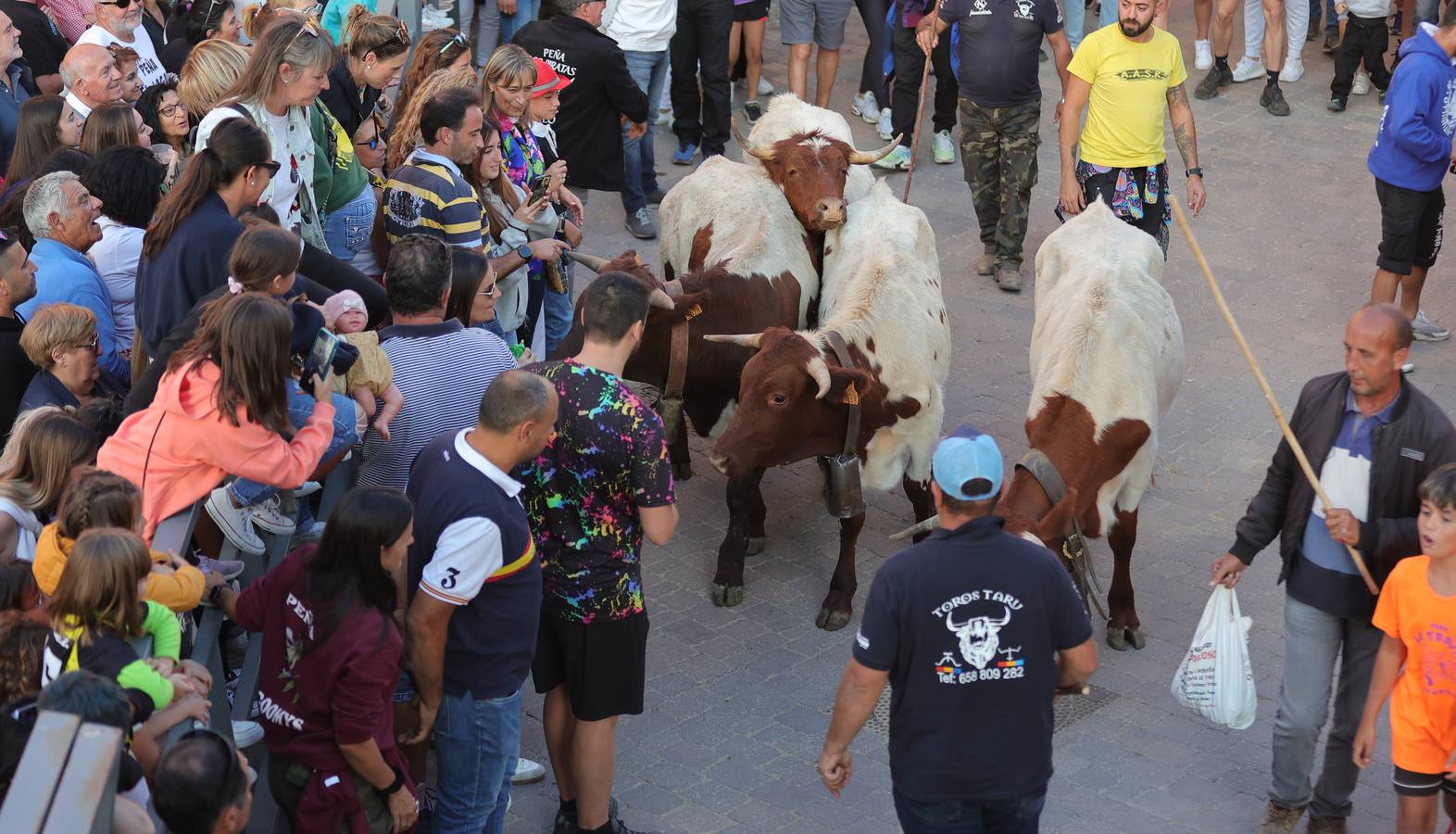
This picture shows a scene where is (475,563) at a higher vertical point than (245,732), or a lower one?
higher

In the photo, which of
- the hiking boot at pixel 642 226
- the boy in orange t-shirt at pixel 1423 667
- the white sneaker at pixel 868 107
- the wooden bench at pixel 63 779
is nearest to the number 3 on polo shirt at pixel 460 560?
the wooden bench at pixel 63 779

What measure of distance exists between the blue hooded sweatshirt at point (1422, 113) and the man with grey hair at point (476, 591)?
6792 millimetres

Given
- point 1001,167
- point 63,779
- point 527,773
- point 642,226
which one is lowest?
point 642,226

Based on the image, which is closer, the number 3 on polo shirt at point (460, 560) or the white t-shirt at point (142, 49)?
the number 3 on polo shirt at point (460, 560)

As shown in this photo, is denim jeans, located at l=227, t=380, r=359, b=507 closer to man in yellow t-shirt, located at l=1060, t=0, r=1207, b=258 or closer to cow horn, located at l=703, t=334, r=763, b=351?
cow horn, located at l=703, t=334, r=763, b=351

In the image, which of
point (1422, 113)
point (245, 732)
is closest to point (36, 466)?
point (245, 732)

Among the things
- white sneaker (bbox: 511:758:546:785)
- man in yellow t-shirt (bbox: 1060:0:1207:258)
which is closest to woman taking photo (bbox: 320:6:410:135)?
white sneaker (bbox: 511:758:546:785)

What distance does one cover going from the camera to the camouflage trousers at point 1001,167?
36.2 ft

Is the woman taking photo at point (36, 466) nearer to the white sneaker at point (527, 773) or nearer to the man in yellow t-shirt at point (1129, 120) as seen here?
the white sneaker at point (527, 773)

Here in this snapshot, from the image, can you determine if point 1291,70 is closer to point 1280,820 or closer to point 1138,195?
point 1138,195

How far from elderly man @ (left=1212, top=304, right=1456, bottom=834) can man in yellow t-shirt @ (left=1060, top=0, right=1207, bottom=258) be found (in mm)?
3689

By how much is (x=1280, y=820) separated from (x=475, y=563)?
327 centimetres

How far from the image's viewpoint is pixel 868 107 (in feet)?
46.0

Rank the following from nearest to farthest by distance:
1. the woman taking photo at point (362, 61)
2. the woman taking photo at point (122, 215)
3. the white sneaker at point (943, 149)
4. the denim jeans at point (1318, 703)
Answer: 1. the denim jeans at point (1318, 703)
2. the woman taking photo at point (122, 215)
3. the woman taking photo at point (362, 61)
4. the white sneaker at point (943, 149)
